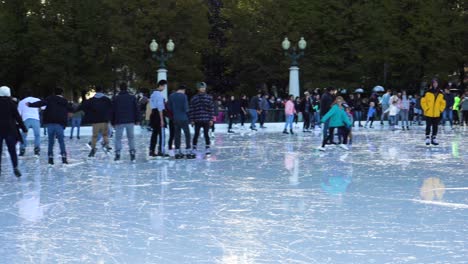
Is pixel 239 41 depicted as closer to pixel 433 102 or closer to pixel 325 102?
pixel 325 102

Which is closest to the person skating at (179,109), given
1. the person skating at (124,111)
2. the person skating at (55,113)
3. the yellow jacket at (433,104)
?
the person skating at (124,111)

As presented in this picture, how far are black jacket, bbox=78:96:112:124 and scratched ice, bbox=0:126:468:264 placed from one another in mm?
1035

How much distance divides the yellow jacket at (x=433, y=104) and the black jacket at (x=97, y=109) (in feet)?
25.2

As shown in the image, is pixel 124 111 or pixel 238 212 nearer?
pixel 238 212

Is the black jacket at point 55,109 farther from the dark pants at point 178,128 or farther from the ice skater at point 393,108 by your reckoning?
the ice skater at point 393,108

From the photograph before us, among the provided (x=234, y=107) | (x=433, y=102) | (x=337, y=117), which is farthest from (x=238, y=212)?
(x=234, y=107)

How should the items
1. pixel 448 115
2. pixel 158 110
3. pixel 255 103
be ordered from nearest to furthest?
pixel 158 110, pixel 255 103, pixel 448 115

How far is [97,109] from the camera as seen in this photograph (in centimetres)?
1605

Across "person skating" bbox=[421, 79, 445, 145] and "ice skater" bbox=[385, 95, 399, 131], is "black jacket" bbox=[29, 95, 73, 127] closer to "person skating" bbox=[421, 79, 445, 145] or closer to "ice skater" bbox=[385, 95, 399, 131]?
"person skating" bbox=[421, 79, 445, 145]

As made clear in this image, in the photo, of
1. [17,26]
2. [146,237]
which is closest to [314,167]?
[146,237]

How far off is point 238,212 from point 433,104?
1103cm

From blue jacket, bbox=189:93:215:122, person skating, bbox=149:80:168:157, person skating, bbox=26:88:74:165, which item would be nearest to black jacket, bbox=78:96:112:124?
person skating, bbox=149:80:168:157

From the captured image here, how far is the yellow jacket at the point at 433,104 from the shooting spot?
1855 centimetres

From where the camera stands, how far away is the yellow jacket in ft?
60.8
